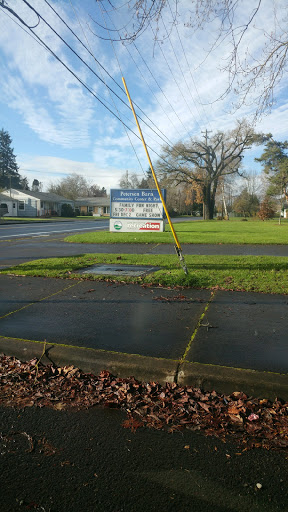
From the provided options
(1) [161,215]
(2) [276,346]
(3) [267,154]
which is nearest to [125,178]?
(3) [267,154]

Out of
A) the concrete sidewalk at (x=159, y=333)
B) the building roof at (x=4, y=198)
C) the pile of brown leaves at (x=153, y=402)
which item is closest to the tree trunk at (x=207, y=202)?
the building roof at (x=4, y=198)

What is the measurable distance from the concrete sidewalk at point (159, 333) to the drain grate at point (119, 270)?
1.41m

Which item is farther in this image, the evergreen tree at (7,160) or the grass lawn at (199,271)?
the evergreen tree at (7,160)

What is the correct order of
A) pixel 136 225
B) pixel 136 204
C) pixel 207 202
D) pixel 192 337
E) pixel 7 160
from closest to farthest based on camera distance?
pixel 192 337
pixel 136 204
pixel 136 225
pixel 207 202
pixel 7 160

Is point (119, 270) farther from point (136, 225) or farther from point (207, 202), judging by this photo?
point (207, 202)

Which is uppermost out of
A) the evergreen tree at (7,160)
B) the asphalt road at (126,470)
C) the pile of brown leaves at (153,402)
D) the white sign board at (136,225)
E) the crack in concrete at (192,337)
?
the evergreen tree at (7,160)

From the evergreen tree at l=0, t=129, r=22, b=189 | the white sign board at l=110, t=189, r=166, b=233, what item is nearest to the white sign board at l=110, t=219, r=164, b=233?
the white sign board at l=110, t=189, r=166, b=233

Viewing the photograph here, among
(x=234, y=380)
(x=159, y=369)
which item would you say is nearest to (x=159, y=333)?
(x=159, y=369)

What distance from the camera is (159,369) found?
11.3 feet

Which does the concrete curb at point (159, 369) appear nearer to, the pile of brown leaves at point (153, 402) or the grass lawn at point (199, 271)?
the pile of brown leaves at point (153, 402)

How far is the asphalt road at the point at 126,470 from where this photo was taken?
2.08 metres

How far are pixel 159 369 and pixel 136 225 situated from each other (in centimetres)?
689

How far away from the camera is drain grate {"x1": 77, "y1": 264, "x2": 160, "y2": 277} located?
8219 mm

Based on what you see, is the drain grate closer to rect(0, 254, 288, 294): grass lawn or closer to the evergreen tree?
rect(0, 254, 288, 294): grass lawn
